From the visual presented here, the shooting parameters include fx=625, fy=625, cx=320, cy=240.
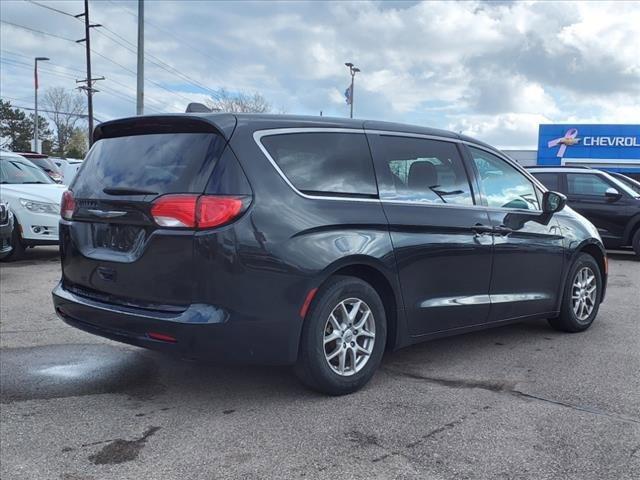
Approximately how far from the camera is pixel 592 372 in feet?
14.8

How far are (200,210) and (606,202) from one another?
10037 mm

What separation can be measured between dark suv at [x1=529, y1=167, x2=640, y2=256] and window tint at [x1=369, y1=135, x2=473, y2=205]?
25.2 feet

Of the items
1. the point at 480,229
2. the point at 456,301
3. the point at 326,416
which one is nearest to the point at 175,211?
the point at 326,416

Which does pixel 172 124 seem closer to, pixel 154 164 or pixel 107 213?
pixel 154 164

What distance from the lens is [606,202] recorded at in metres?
11.5

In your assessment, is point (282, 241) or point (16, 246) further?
point (16, 246)

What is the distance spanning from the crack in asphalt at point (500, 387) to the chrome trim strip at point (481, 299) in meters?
0.52

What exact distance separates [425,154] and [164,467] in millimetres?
2826

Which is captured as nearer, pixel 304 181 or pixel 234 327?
pixel 234 327

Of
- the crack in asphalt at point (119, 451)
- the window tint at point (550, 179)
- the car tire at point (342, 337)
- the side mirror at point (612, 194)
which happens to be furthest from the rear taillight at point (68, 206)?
the side mirror at point (612, 194)

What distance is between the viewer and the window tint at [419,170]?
169 inches

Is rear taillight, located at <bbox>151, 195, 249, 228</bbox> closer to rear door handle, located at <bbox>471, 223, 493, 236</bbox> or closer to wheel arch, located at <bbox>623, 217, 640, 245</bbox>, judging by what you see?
rear door handle, located at <bbox>471, 223, 493, 236</bbox>

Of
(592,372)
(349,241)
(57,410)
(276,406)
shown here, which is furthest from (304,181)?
(592,372)

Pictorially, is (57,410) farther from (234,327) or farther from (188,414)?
(234,327)
